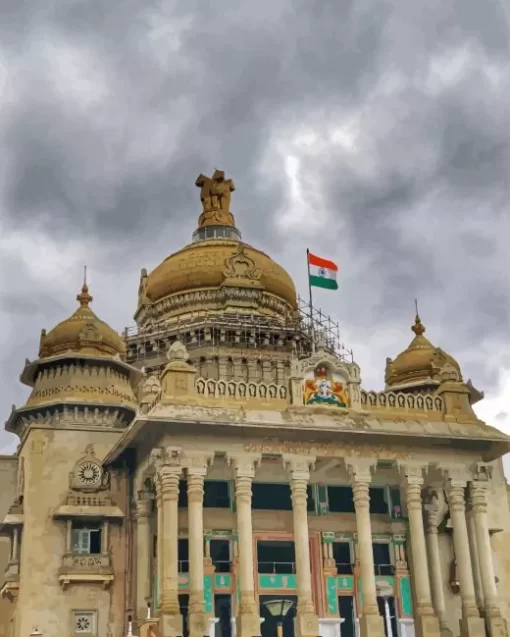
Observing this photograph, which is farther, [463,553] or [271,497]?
[271,497]

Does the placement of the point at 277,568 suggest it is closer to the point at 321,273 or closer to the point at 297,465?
the point at 297,465

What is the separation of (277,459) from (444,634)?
8.88 m

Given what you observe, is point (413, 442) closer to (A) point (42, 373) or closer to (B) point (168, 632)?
(B) point (168, 632)

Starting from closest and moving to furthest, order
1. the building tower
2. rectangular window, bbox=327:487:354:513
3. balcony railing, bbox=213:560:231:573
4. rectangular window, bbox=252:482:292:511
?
the building tower
balcony railing, bbox=213:560:231:573
rectangular window, bbox=252:482:292:511
rectangular window, bbox=327:487:354:513

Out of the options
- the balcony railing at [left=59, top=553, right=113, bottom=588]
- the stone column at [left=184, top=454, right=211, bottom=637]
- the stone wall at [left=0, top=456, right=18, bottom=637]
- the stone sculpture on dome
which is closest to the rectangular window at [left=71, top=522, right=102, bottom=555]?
the balcony railing at [left=59, top=553, right=113, bottom=588]

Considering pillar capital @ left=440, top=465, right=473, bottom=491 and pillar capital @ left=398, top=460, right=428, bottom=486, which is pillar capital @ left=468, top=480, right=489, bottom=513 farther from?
pillar capital @ left=398, top=460, right=428, bottom=486

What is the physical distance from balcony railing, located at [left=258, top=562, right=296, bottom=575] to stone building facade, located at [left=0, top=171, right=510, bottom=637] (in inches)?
3.4

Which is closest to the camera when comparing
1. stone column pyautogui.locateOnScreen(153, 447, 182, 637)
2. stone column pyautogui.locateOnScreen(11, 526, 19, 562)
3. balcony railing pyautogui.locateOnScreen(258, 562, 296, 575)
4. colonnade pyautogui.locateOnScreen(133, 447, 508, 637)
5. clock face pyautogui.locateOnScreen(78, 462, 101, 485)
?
stone column pyautogui.locateOnScreen(153, 447, 182, 637)

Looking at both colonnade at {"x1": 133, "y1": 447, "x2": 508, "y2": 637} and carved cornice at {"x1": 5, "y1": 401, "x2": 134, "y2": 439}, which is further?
carved cornice at {"x1": 5, "y1": 401, "x2": 134, "y2": 439}

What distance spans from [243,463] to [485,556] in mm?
9911

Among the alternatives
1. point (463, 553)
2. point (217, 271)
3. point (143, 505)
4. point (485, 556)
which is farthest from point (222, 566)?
point (217, 271)

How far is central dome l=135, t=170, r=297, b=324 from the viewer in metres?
50.6

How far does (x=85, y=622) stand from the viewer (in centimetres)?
3550

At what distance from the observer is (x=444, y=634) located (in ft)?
114
